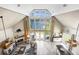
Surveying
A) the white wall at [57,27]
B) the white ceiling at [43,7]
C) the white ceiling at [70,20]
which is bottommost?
the white wall at [57,27]

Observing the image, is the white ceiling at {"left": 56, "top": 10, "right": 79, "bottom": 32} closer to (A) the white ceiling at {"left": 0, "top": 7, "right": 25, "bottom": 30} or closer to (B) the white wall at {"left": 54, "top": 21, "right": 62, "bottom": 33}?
(B) the white wall at {"left": 54, "top": 21, "right": 62, "bottom": 33}

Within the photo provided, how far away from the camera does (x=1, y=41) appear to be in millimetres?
1130

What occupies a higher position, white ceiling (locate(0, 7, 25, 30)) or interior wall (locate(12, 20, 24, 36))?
white ceiling (locate(0, 7, 25, 30))

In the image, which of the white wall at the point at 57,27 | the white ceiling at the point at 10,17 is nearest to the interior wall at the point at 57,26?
the white wall at the point at 57,27

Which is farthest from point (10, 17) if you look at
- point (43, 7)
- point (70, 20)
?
point (70, 20)

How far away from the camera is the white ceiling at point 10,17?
1096 millimetres

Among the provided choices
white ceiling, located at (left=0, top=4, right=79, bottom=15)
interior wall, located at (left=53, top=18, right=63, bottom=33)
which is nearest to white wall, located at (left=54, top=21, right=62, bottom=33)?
interior wall, located at (left=53, top=18, right=63, bottom=33)

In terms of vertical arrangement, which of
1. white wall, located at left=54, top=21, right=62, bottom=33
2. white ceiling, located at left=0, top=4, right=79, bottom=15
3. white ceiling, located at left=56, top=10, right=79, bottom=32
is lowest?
white wall, located at left=54, top=21, right=62, bottom=33

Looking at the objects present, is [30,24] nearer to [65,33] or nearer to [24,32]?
[24,32]

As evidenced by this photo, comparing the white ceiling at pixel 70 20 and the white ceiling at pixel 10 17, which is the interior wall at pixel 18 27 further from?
the white ceiling at pixel 70 20

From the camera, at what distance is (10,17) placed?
112cm

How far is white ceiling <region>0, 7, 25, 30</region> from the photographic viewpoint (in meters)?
1.10

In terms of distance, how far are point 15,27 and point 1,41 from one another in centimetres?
23
